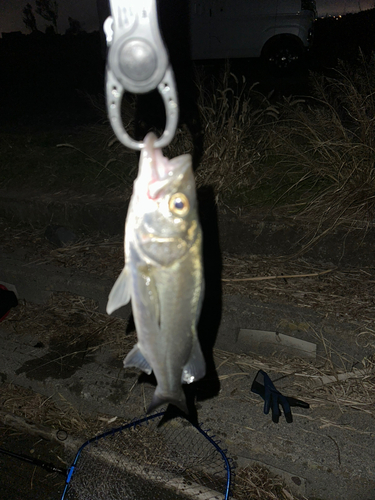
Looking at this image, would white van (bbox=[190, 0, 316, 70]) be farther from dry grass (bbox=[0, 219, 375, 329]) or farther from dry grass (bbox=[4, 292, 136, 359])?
dry grass (bbox=[4, 292, 136, 359])

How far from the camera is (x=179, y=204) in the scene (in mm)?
986

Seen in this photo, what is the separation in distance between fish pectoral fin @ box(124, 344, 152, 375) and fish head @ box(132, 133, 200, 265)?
343 millimetres

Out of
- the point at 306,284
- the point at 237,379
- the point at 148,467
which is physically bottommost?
the point at 148,467

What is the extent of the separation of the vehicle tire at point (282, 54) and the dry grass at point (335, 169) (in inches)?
243

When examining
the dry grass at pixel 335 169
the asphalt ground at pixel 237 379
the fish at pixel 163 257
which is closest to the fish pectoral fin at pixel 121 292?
the fish at pixel 163 257

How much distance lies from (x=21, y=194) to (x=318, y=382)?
4390 millimetres

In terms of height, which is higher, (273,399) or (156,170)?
(156,170)

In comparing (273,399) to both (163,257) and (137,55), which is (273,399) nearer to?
(163,257)

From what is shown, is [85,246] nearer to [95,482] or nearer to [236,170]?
[236,170]

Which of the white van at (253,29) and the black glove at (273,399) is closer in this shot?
the black glove at (273,399)

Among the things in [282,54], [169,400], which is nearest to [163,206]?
[169,400]

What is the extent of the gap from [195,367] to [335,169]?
368 cm

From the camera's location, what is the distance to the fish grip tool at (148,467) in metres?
2.55

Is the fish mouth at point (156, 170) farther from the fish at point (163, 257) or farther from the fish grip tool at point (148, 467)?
the fish grip tool at point (148, 467)
